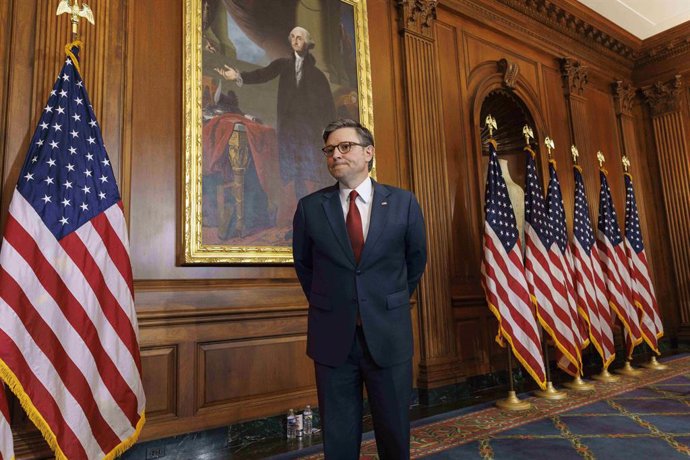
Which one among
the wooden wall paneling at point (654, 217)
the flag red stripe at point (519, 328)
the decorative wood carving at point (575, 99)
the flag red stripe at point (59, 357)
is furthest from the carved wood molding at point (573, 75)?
the flag red stripe at point (59, 357)

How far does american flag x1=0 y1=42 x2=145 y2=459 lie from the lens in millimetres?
2449

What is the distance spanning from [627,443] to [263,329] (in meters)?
2.51

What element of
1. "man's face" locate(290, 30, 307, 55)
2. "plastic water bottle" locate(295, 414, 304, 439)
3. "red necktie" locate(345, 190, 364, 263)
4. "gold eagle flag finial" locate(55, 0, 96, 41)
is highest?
"man's face" locate(290, 30, 307, 55)

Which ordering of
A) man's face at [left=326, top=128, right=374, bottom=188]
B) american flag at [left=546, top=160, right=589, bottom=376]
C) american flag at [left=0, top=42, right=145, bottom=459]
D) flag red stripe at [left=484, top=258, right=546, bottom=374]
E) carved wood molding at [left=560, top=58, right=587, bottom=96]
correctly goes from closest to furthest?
1. man's face at [left=326, top=128, right=374, bottom=188]
2. american flag at [left=0, top=42, right=145, bottom=459]
3. flag red stripe at [left=484, top=258, right=546, bottom=374]
4. american flag at [left=546, top=160, right=589, bottom=376]
5. carved wood molding at [left=560, top=58, right=587, bottom=96]

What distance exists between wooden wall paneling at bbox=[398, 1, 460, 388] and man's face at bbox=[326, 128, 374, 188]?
2.66 metres

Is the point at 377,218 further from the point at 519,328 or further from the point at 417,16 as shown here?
the point at 417,16

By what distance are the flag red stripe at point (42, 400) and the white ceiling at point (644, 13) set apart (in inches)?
288

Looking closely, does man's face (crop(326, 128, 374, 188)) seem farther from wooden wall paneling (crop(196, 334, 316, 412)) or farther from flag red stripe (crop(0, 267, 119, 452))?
wooden wall paneling (crop(196, 334, 316, 412))

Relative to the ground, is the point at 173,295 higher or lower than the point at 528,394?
higher

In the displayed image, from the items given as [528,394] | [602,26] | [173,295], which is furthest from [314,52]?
[602,26]

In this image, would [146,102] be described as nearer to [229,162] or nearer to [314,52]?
[229,162]

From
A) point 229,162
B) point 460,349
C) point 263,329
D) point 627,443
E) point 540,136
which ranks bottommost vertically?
point 627,443

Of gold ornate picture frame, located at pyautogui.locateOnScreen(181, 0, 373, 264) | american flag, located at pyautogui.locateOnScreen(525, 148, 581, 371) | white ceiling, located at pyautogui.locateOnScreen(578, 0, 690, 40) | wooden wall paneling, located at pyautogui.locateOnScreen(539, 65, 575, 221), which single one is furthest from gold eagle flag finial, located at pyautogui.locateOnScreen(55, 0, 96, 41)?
white ceiling, located at pyautogui.locateOnScreen(578, 0, 690, 40)

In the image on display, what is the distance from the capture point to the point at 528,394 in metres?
4.53
